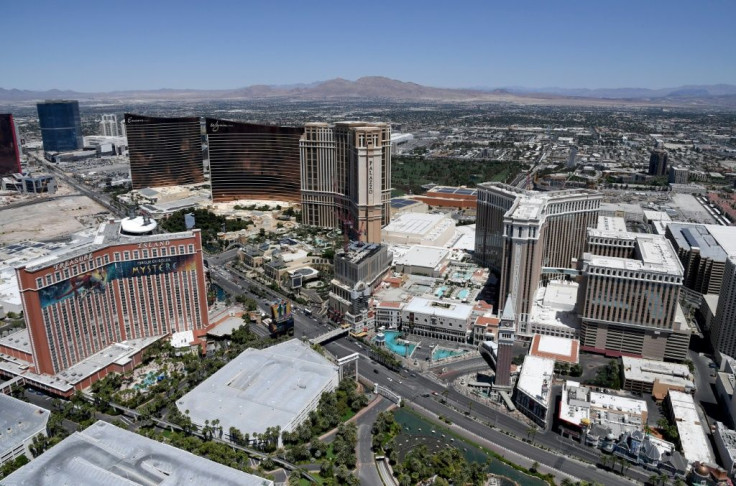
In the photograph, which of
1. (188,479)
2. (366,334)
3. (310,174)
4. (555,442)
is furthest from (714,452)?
(310,174)

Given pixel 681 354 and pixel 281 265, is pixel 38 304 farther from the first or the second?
pixel 681 354

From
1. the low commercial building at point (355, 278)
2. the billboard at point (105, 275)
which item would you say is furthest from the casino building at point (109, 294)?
the low commercial building at point (355, 278)

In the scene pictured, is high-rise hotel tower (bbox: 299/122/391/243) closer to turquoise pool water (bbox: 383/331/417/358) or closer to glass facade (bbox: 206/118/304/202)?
glass facade (bbox: 206/118/304/202)

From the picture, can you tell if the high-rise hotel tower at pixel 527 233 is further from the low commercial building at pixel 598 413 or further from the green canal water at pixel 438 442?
the green canal water at pixel 438 442

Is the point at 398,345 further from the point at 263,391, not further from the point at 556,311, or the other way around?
the point at 556,311

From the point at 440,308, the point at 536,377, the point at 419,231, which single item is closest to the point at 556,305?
the point at 440,308

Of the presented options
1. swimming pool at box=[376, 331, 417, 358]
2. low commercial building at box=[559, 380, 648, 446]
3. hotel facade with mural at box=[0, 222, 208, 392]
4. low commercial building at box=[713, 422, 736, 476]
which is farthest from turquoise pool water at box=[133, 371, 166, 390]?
low commercial building at box=[713, 422, 736, 476]
